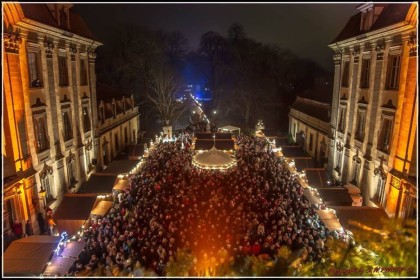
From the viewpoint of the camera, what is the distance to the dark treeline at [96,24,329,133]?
152ft

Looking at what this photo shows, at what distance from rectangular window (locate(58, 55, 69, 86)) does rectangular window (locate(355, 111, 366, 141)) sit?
20038mm

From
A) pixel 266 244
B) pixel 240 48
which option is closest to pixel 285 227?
pixel 266 244

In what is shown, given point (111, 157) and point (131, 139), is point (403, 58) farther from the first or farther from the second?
point (131, 139)

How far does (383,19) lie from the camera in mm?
18281

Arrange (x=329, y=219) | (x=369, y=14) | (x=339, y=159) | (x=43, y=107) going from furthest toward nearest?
(x=339, y=159) → (x=369, y=14) → (x=43, y=107) → (x=329, y=219)

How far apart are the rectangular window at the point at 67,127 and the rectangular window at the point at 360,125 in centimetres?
1988

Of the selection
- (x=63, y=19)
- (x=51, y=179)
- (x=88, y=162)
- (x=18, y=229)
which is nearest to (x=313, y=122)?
(x=88, y=162)

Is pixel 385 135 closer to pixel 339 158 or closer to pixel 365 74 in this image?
pixel 365 74

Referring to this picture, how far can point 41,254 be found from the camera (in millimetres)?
12461

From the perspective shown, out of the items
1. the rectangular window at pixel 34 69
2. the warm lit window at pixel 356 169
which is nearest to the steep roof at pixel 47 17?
the rectangular window at pixel 34 69

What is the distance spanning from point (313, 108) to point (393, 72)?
662 inches

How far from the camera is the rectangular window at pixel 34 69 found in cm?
1648

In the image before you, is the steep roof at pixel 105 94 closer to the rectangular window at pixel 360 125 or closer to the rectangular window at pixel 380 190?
the rectangular window at pixel 360 125

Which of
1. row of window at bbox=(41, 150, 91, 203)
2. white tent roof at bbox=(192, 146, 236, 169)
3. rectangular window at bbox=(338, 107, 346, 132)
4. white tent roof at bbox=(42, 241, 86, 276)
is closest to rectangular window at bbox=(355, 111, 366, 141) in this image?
rectangular window at bbox=(338, 107, 346, 132)
